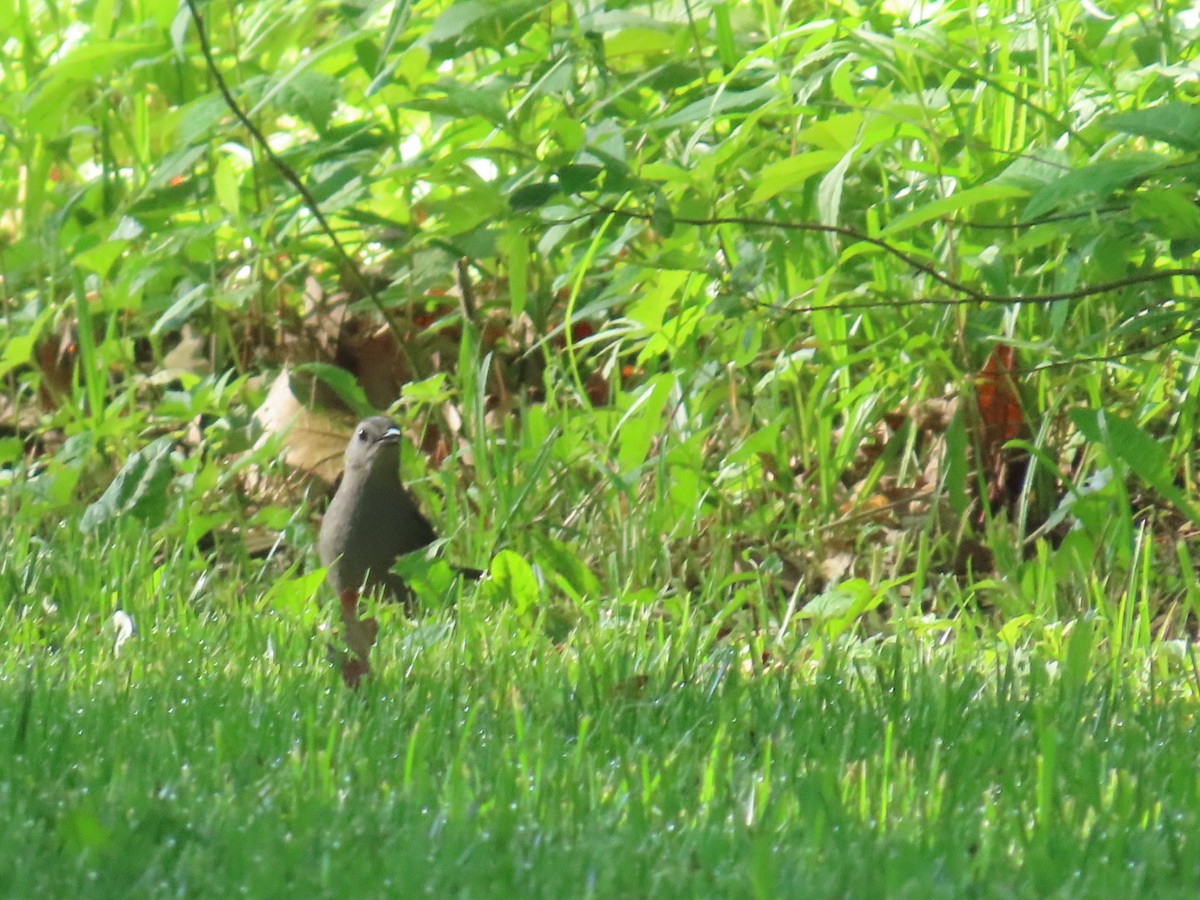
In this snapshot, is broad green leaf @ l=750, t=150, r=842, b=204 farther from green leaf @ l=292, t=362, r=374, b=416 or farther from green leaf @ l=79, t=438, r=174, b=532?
green leaf @ l=79, t=438, r=174, b=532

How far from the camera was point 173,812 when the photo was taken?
227 cm

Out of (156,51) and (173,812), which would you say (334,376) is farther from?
(173,812)

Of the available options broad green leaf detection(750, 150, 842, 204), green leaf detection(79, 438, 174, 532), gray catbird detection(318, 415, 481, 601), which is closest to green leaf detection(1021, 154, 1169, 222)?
broad green leaf detection(750, 150, 842, 204)

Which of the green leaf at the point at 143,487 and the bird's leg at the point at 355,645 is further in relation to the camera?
the green leaf at the point at 143,487

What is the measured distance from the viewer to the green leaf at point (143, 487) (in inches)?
179

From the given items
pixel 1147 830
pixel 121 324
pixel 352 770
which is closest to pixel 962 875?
pixel 1147 830

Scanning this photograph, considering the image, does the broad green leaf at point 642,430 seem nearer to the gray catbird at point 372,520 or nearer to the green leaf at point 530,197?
the gray catbird at point 372,520

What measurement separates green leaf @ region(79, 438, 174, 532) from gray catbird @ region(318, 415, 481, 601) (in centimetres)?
46

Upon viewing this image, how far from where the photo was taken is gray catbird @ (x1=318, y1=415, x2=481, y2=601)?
4.56 m

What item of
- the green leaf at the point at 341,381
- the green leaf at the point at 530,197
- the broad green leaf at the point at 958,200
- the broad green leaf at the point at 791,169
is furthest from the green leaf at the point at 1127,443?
the green leaf at the point at 341,381

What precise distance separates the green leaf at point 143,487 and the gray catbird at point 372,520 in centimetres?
46

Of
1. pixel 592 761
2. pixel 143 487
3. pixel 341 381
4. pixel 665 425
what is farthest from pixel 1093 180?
pixel 143 487

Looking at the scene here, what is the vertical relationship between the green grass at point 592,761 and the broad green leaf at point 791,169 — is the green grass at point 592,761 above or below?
below

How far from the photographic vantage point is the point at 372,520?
463 centimetres
